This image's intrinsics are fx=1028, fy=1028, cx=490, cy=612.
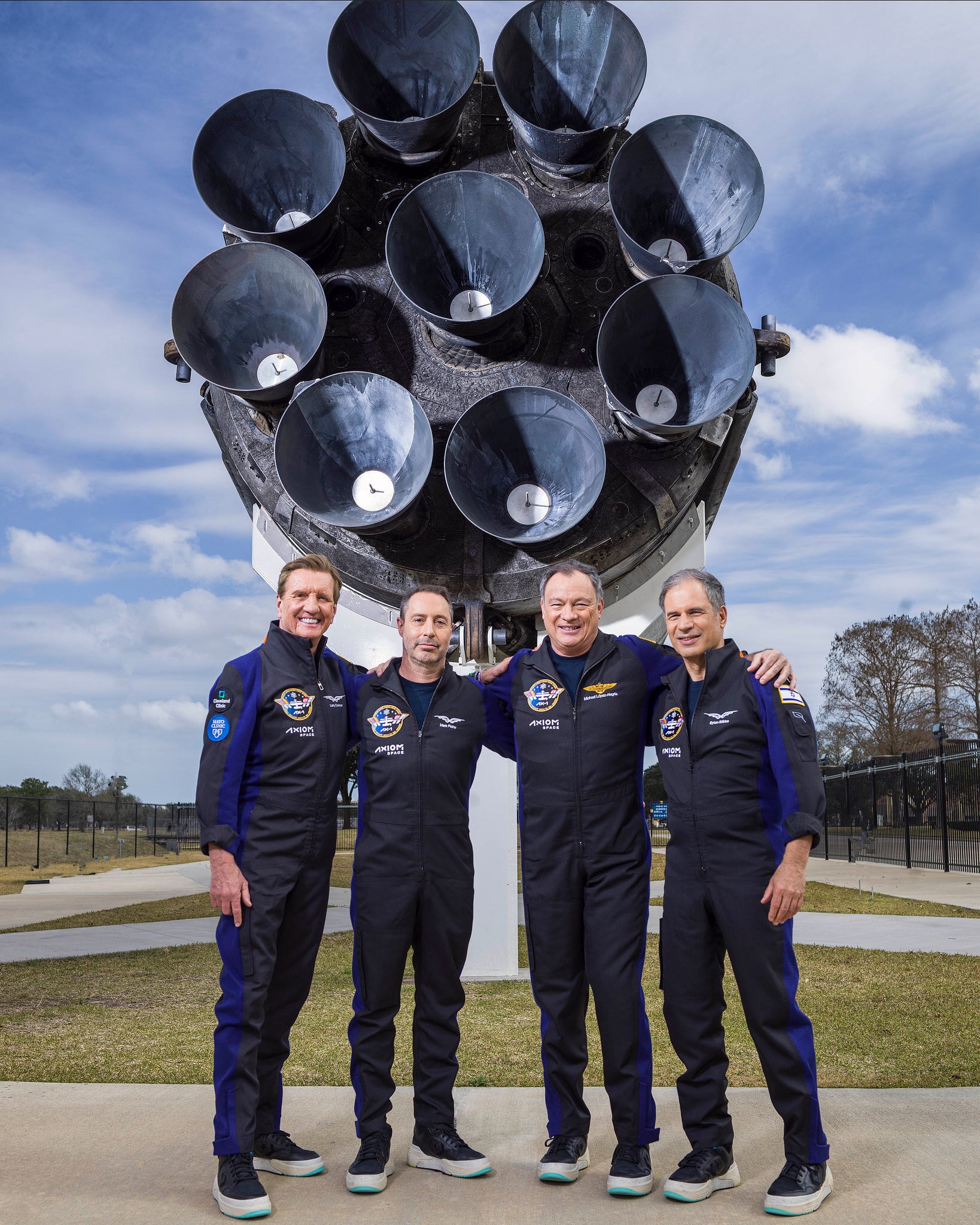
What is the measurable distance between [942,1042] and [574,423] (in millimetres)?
3673

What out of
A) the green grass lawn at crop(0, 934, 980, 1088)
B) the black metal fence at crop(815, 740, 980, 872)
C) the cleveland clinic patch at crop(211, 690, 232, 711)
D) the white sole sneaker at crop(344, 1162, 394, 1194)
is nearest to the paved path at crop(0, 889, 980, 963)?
the green grass lawn at crop(0, 934, 980, 1088)

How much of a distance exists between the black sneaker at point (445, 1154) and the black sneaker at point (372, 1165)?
0.39 ft

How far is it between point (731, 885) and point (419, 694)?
1208 millimetres

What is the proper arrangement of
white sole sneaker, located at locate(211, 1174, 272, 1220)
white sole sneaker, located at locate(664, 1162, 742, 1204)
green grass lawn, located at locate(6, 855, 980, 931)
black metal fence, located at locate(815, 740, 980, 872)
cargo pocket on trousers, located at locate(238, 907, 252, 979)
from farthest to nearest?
1. black metal fence, located at locate(815, 740, 980, 872)
2. green grass lawn, located at locate(6, 855, 980, 931)
3. cargo pocket on trousers, located at locate(238, 907, 252, 979)
4. white sole sneaker, located at locate(664, 1162, 742, 1204)
5. white sole sneaker, located at locate(211, 1174, 272, 1220)

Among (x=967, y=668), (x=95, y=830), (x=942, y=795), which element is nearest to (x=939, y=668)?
(x=967, y=668)

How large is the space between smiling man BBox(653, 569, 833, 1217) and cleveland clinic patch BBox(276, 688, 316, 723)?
1.18 meters

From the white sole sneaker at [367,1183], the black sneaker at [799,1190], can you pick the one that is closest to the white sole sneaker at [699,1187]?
the black sneaker at [799,1190]

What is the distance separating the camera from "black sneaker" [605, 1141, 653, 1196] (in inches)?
119

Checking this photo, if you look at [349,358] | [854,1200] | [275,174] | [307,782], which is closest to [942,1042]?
[854,1200]

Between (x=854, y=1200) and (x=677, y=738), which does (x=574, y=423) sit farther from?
(x=854, y=1200)

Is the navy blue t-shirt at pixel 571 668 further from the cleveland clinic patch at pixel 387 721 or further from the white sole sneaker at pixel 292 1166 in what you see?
the white sole sneaker at pixel 292 1166

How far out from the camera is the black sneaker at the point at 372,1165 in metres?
3.06

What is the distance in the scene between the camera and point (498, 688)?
3738 mm

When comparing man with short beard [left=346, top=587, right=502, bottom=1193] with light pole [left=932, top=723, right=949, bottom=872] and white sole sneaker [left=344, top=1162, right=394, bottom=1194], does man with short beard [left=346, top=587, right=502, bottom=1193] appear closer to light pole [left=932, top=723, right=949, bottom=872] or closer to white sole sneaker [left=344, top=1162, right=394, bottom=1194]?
white sole sneaker [left=344, top=1162, right=394, bottom=1194]
